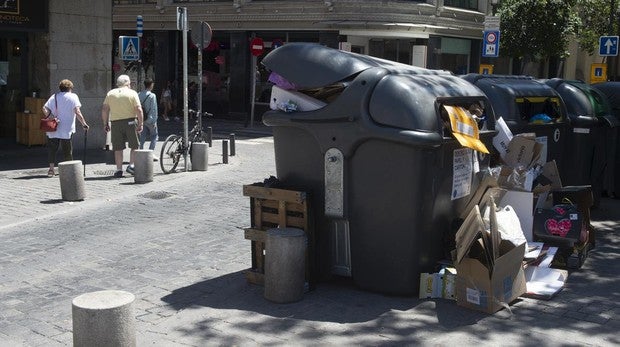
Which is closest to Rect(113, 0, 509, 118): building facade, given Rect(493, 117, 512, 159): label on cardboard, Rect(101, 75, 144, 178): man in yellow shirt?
Rect(101, 75, 144, 178): man in yellow shirt

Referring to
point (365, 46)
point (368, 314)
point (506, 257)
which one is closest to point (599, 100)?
point (506, 257)

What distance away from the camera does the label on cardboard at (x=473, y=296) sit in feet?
19.5

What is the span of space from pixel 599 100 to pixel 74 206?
748 cm

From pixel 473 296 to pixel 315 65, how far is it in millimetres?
2300

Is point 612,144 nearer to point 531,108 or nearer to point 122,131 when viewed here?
point 531,108

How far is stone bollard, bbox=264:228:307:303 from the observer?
6000 mm

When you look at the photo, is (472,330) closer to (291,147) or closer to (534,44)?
(291,147)

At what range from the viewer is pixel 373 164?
615 cm

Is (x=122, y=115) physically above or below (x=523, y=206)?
above

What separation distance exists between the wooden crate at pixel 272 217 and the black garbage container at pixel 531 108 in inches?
144

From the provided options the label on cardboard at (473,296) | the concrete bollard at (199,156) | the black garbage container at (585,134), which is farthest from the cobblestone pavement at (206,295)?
the concrete bollard at (199,156)

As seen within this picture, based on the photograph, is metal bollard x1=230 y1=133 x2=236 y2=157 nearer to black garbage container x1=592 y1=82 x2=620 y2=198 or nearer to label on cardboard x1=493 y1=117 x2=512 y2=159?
black garbage container x1=592 y1=82 x2=620 y2=198

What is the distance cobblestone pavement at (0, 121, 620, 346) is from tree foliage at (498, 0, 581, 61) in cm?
1863

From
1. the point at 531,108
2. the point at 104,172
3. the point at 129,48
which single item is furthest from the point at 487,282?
the point at 129,48
